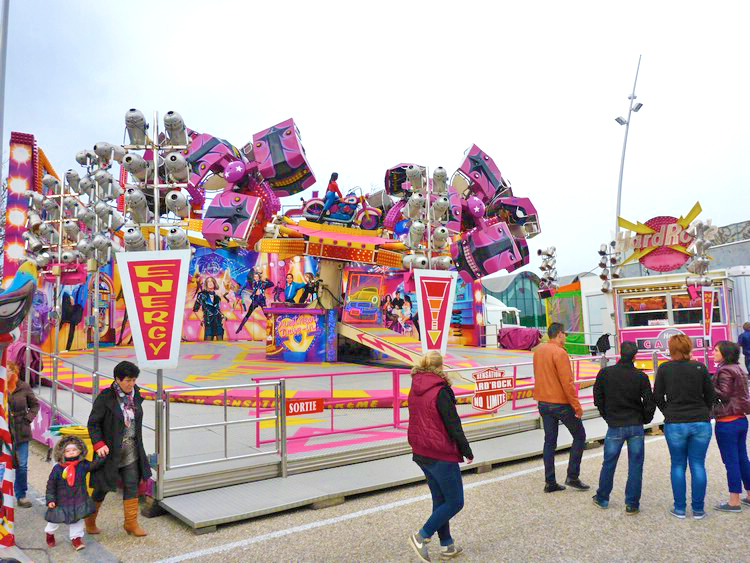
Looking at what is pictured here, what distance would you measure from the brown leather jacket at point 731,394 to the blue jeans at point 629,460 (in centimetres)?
83

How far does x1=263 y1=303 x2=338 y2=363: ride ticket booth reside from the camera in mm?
17750

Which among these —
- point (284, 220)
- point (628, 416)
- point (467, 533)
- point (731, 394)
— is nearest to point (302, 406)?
point (467, 533)

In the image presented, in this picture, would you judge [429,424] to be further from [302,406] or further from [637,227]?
[637,227]

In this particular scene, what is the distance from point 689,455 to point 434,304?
349 cm

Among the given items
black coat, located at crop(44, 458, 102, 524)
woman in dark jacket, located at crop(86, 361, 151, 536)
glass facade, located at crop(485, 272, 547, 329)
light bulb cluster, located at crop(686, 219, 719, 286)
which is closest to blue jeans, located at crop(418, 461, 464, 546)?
woman in dark jacket, located at crop(86, 361, 151, 536)

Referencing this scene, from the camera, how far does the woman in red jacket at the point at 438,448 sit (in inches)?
173

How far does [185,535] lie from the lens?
5.12m

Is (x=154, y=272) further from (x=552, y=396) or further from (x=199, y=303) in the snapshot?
(x=199, y=303)

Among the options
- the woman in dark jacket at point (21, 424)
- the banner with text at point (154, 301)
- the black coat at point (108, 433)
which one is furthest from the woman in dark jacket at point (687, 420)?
the woman in dark jacket at point (21, 424)

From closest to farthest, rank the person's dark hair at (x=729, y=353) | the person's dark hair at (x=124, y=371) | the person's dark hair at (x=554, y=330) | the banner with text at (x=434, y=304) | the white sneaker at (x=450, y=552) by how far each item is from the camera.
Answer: the white sneaker at (x=450, y=552) → the person's dark hair at (x=124, y=371) → the person's dark hair at (x=729, y=353) → the person's dark hair at (x=554, y=330) → the banner with text at (x=434, y=304)

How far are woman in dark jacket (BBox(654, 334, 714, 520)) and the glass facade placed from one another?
38936 mm

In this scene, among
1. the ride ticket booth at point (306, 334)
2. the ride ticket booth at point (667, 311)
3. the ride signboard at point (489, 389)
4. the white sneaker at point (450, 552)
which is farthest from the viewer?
the ride ticket booth at point (306, 334)

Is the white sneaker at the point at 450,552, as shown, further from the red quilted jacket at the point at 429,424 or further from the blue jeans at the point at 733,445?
the blue jeans at the point at 733,445

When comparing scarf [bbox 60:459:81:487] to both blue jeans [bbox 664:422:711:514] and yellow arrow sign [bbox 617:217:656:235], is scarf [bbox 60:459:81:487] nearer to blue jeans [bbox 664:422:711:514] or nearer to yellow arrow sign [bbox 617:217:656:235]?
blue jeans [bbox 664:422:711:514]
